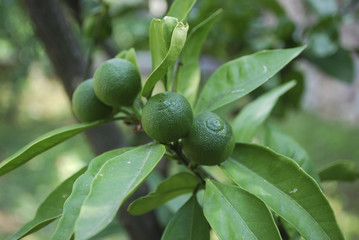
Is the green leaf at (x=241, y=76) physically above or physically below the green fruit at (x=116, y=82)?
below

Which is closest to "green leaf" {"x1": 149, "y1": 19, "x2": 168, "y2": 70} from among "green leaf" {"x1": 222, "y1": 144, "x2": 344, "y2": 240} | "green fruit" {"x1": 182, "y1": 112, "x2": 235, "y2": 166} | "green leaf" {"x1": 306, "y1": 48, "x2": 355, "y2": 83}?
"green fruit" {"x1": 182, "y1": 112, "x2": 235, "y2": 166}

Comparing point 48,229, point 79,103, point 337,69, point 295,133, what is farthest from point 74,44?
point 295,133

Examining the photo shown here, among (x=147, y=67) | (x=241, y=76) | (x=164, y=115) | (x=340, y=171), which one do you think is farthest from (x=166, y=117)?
(x=147, y=67)

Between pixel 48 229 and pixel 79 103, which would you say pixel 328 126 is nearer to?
pixel 48 229

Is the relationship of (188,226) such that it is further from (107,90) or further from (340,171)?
(340,171)

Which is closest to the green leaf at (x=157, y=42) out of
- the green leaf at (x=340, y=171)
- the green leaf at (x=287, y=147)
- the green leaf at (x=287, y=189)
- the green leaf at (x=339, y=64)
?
the green leaf at (x=287, y=189)

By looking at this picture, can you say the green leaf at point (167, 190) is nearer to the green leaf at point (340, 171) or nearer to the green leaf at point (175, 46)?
the green leaf at point (175, 46)
